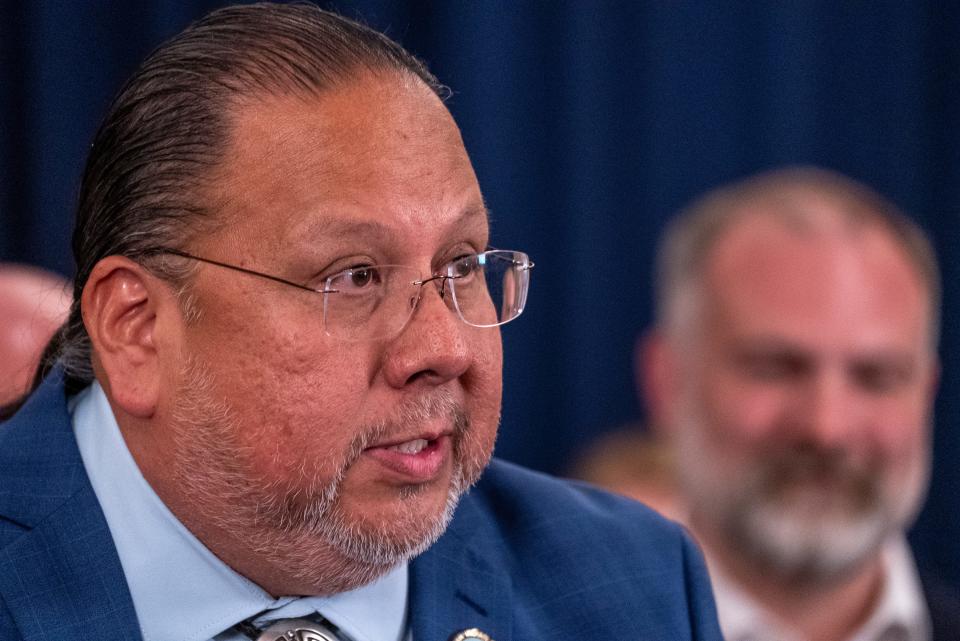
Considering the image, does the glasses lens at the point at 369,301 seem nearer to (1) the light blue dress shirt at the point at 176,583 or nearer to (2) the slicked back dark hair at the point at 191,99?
(2) the slicked back dark hair at the point at 191,99

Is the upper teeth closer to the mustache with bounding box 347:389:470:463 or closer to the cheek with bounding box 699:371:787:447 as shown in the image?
the mustache with bounding box 347:389:470:463

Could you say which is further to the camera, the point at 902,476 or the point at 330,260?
the point at 902,476

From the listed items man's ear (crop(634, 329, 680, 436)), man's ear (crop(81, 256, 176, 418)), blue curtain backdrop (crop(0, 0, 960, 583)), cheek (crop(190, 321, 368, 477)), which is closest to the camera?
cheek (crop(190, 321, 368, 477))

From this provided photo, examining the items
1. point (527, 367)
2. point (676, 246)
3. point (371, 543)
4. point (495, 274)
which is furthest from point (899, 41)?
point (371, 543)

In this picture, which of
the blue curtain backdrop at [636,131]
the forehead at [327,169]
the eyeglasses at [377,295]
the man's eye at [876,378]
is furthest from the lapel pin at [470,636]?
the blue curtain backdrop at [636,131]

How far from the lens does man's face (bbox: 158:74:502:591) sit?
5.03 ft

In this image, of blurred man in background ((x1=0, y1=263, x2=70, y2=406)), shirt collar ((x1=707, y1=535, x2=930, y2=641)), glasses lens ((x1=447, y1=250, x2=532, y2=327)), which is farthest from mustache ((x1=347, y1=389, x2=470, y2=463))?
shirt collar ((x1=707, y1=535, x2=930, y2=641))

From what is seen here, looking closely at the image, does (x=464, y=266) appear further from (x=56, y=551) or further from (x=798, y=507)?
(x=798, y=507)

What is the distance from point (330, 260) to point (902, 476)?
2286mm

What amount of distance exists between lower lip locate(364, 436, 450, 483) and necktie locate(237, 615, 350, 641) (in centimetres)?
23

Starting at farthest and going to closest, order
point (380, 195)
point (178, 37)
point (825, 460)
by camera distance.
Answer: point (825, 460) → point (178, 37) → point (380, 195)

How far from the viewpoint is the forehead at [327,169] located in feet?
5.05

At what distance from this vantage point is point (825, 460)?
335 cm

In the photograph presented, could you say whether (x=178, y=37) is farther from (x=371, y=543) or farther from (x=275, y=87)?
(x=371, y=543)
